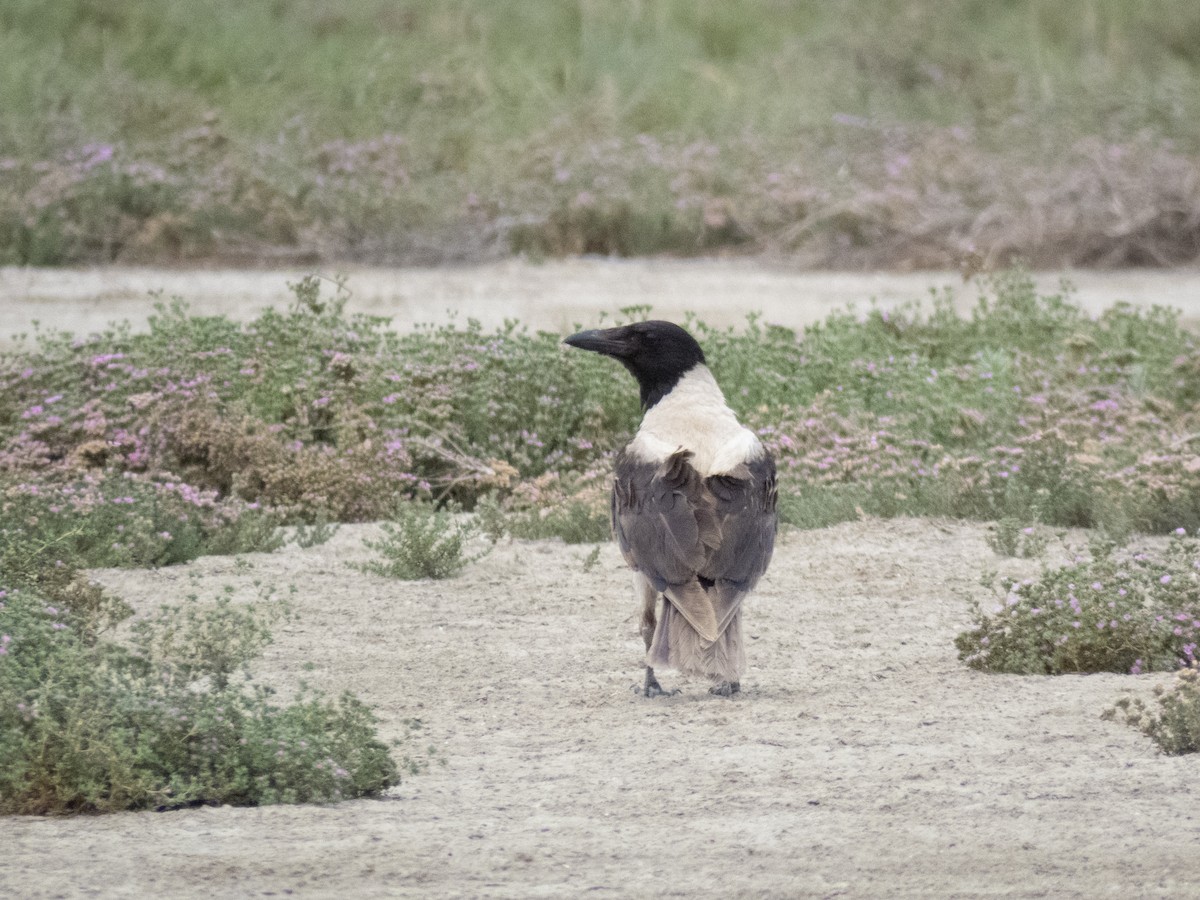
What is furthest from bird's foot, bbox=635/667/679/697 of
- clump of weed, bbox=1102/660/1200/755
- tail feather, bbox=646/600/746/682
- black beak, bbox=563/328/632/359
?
clump of weed, bbox=1102/660/1200/755

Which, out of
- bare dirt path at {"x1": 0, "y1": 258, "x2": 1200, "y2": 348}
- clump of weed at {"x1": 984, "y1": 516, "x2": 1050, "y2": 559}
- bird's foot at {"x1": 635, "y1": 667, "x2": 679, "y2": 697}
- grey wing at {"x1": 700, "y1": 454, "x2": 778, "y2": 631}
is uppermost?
bare dirt path at {"x1": 0, "y1": 258, "x2": 1200, "y2": 348}

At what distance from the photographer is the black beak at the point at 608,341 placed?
6926 millimetres

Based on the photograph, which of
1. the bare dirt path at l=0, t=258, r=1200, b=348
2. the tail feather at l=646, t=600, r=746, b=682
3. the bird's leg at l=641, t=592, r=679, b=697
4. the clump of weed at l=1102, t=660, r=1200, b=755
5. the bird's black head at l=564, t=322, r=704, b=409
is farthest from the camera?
the bare dirt path at l=0, t=258, r=1200, b=348

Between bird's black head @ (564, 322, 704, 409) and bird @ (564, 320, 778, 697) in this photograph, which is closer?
bird @ (564, 320, 778, 697)

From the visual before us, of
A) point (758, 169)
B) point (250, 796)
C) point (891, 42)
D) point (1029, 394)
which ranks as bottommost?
point (250, 796)

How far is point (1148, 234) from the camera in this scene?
17.1 metres

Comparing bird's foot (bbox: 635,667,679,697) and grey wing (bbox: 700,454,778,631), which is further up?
grey wing (bbox: 700,454,778,631)

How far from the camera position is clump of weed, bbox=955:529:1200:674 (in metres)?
6.70

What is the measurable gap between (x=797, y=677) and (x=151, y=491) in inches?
122

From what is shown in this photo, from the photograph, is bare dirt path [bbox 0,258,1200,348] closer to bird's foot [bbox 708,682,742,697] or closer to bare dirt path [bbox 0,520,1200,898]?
bare dirt path [bbox 0,520,1200,898]

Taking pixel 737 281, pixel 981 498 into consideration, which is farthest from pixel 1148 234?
pixel 981 498

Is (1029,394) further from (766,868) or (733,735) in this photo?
(766,868)

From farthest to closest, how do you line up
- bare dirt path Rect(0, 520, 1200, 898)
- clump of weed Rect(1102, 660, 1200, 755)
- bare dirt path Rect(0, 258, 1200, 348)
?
bare dirt path Rect(0, 258, 1200, 348) < clump of weed Rect(1102, 660, 1200, 755) < bare dirt path Rect(0, 520, 1200, 898)

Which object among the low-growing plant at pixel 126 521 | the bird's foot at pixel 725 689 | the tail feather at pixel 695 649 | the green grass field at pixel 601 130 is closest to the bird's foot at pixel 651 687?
the bird's foot at pixel 725 689
